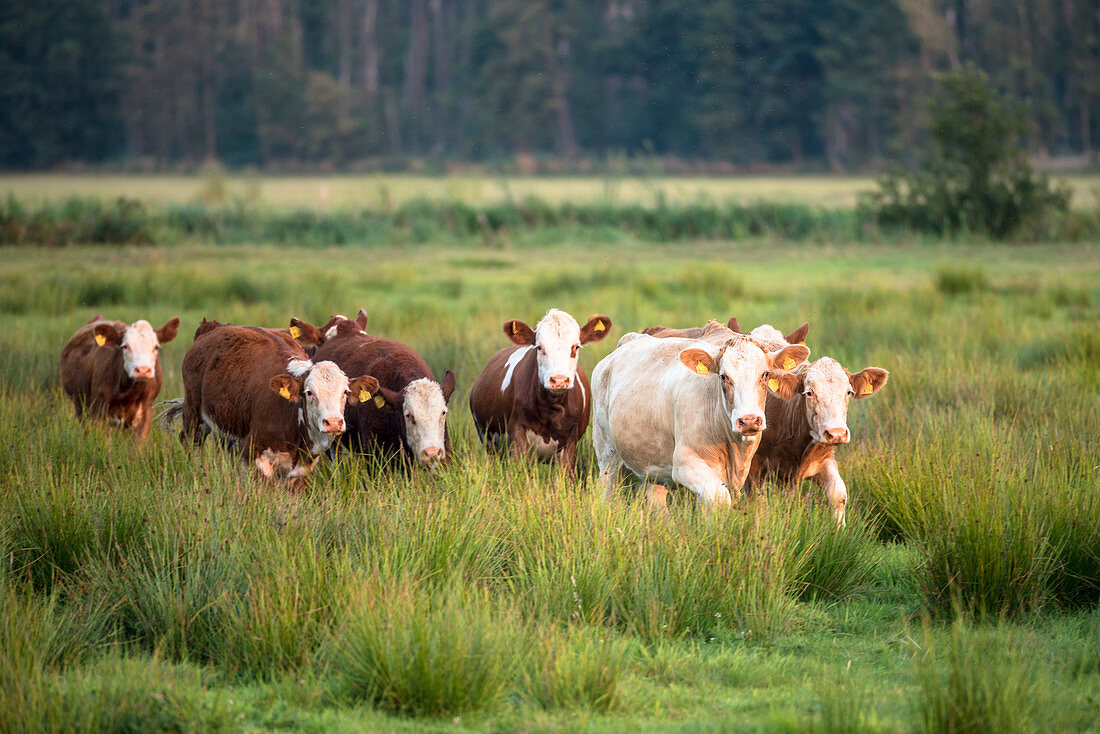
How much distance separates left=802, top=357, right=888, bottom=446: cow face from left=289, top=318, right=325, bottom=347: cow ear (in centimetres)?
434

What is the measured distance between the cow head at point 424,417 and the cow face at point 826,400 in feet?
7.87

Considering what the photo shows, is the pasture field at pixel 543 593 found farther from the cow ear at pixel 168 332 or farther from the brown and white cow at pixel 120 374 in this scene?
the cow ear at pixel 168 332

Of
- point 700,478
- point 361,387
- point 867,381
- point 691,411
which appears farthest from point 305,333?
point 867,381

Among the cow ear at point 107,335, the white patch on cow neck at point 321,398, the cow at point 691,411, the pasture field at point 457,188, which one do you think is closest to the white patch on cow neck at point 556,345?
the cow at point 691,411

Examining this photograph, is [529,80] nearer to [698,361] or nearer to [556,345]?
[556,345]

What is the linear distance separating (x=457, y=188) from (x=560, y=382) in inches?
1280

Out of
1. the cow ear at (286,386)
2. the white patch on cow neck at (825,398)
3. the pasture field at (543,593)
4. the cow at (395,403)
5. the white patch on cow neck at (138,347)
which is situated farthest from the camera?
→ the white patch on cow neck at (138,347)

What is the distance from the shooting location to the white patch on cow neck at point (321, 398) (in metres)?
7.48

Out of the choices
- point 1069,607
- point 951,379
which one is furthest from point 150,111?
point 1069,607

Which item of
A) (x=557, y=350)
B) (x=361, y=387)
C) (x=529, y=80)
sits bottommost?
(x=361, y=387)

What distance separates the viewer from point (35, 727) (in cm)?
429

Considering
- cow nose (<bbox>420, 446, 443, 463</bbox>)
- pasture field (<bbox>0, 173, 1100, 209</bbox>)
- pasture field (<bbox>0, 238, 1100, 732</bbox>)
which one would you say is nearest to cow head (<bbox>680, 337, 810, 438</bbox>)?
pasture field (<bbox>0, 238, 1100, 732</bbox>)

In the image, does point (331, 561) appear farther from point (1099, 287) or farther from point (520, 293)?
point (1099, 287)

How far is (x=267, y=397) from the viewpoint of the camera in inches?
315
